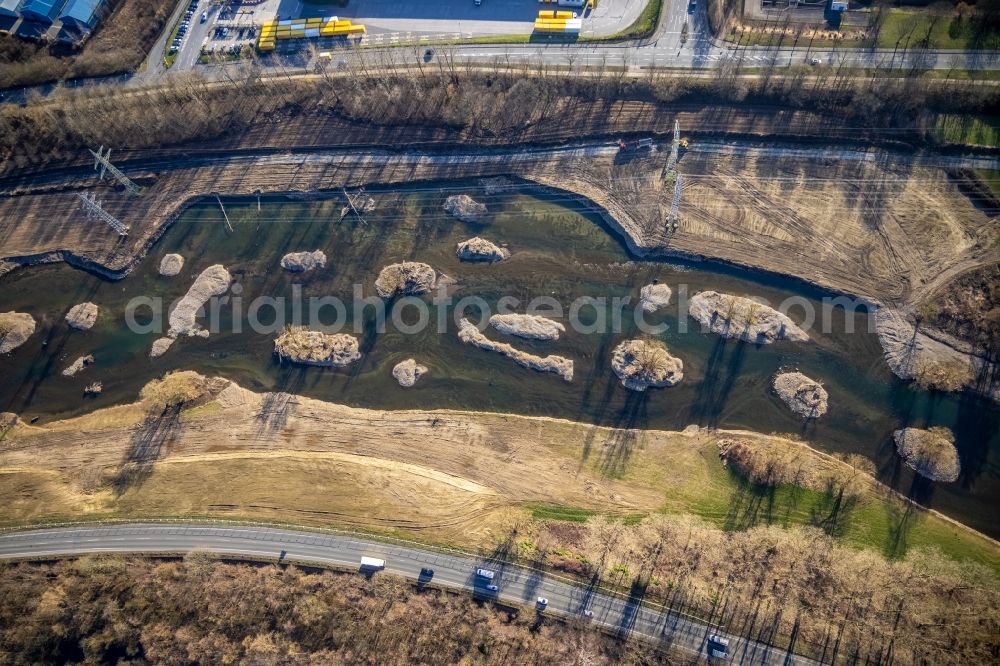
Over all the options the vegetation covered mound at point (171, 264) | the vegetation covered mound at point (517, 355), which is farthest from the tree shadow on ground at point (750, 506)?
the vegetation covered mound at point (171, 264)

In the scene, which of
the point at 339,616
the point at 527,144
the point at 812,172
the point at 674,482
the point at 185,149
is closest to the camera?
the point at 339,616

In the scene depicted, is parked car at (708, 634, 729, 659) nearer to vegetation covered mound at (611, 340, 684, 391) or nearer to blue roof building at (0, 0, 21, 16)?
vegetation covered mound at (611, 340, 684, 391)

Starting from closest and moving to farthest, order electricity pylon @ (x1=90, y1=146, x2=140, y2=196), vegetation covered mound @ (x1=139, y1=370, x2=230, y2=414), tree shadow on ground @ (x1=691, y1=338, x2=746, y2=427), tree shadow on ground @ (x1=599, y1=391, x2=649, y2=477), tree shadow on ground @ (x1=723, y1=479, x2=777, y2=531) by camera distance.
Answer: tree shadow on ground @ (x1=723, y1=479, x2=777, y2=531) < tree shadow on ground @ (x1=599, y1=391, x2=649, y2=477) < tree shadow on ground @ (x1=691, y1=338, x2=746, y2=427) < vegetation covered mound @ (x1=139, y1=370, x2=230, y2=414) < electricity pylon @ (x1=90, y1=146, x2=140, y2=196)

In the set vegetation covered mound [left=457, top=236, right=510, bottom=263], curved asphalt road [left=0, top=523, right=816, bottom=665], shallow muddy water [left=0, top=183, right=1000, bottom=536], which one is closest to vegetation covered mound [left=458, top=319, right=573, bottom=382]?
shallow muddy water [left=0, top=183, right=1000, bottom=536]

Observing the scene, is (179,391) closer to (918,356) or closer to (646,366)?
(646,366)

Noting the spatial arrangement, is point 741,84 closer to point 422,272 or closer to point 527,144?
point 527,144

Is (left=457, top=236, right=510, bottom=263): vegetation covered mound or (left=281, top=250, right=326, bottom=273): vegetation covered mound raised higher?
(left=457, top=236, right=510, bottom=263): vegetation covered mound

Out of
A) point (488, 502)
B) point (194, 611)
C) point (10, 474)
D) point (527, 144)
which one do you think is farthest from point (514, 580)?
point (10, 474)
